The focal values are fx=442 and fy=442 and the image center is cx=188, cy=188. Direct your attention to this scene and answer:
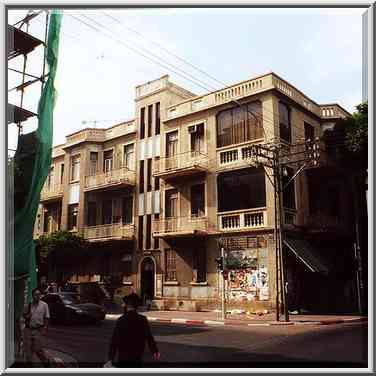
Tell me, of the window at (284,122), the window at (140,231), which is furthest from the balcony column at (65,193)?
the window at (284,122)

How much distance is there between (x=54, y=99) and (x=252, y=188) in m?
12.0

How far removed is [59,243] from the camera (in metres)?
24.7

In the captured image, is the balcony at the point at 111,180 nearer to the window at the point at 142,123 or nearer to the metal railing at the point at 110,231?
the window at the point at 142,123

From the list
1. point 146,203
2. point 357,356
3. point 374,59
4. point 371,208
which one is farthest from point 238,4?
point 146,203

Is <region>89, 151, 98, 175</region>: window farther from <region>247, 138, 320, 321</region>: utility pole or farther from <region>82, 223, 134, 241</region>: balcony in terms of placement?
<region>247, 138, 320, 321</region>: utility pole

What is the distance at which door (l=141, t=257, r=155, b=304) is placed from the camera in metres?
24.2

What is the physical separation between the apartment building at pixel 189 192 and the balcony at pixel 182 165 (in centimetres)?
6

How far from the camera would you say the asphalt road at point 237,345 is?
359 inches

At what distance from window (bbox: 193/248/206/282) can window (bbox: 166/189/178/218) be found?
2.46 m

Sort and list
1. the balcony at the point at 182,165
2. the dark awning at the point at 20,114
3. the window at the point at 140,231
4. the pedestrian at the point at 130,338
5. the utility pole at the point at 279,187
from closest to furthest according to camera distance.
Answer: the pedestrian at the point at 130,338
the dark awning at the point at 20,114
the utility pole at the point at 279,187
the balcony at the point at 182,165
the window at the point at 140,231

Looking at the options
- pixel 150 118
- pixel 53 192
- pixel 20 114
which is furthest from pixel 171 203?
pixel 20 114

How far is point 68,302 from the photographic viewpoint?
17.2 m

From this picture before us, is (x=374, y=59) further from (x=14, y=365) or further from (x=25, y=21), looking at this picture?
(x=14, y=365)

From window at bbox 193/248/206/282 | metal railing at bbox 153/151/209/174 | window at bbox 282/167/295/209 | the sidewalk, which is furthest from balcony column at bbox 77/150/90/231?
window at bbox 282/167/295/209
